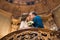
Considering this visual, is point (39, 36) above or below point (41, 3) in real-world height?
below

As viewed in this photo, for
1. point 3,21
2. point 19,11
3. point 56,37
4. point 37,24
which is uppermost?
point 19,11

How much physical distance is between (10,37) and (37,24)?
0.77 metres

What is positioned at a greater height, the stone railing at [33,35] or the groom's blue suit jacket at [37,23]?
the groom's blue suit jacket at [37,23]

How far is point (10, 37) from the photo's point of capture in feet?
14.0

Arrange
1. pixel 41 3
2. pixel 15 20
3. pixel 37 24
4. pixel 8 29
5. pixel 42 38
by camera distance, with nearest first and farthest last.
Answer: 1. pixel 42 38
2. pixel 37 24
3. pixel 8 29
4. pixel 15 20
5. pixel 41 3

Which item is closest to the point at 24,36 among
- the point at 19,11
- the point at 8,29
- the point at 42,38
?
the point at 42,38

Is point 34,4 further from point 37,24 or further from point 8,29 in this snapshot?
point 37,24

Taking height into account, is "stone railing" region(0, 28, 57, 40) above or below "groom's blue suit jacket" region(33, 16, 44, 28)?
below

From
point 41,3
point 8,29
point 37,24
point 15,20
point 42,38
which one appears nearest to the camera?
point 42,38

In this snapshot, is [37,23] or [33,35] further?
[37,23]

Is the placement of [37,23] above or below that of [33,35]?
above

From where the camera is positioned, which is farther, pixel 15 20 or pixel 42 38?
pixel 15 20

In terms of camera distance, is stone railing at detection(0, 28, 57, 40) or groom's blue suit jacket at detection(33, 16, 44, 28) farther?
groom's blue suit jacket at detection(33, 16, 44, 28)

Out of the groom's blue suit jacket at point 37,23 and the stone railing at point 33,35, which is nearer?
the stone railing at point 33,35
